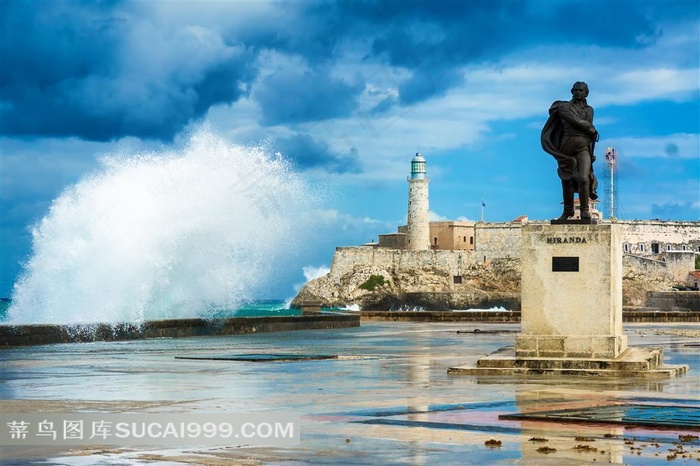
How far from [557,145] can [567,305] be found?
6.28ft

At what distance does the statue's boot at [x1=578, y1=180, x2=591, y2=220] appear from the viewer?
537 inches

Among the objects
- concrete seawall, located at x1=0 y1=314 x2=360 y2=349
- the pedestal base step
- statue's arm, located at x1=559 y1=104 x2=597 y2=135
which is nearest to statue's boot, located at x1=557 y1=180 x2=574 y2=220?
statue's arm, located at x1=559 y1=104 x2=597 y2=135

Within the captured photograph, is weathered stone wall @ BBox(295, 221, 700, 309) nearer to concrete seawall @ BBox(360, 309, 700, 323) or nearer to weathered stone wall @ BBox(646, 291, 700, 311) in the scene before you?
weathered stone wall @ BBox(646, 291, 700, 311)

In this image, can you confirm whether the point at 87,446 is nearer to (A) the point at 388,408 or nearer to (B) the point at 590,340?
(A) the point at 388,408

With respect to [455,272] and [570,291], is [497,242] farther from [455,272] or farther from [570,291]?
[570,291]

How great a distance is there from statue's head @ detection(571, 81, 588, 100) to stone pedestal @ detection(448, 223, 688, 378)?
1588 mm

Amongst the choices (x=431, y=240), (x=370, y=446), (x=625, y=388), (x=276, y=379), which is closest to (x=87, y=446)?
(x=370, y=446)

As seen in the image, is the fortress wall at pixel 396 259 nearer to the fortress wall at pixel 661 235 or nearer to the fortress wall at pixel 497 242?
the fortress wall at pixel 497 242

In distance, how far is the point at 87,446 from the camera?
24.7 ft

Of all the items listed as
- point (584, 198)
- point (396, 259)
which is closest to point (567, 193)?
point (584, 198)

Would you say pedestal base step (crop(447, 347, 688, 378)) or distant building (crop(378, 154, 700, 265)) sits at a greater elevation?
distant building (crop(378, 154, 700, 265))

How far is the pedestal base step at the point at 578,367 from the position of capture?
42.9ft

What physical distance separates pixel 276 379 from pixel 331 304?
373ft

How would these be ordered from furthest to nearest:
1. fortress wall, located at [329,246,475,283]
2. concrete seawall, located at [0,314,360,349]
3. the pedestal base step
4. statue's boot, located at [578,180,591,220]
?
fortress wall, located at [329,246,475,283], concrete seawall, located at [0,314,360,349], statue's boot, located at [578,180,591,220], the pedestal base step
